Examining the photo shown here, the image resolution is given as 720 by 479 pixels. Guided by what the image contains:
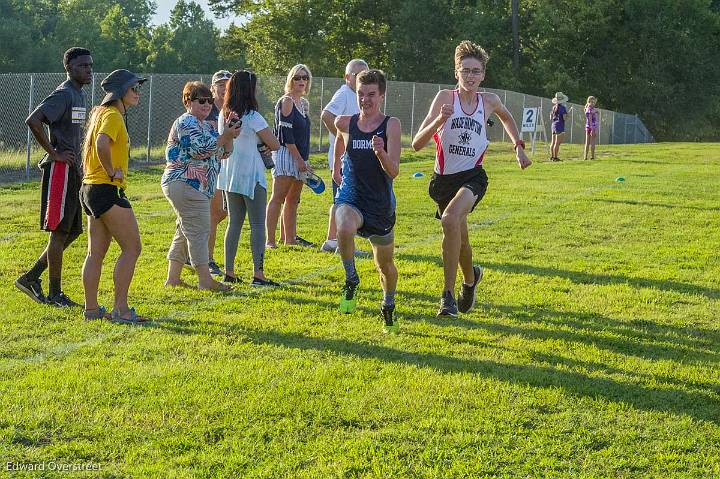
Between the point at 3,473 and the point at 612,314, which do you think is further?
the point at 612,314

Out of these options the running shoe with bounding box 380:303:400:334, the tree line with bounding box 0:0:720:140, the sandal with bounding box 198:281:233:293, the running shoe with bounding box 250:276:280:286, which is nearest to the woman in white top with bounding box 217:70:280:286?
the running shoe with bounding box 250:276:280:286

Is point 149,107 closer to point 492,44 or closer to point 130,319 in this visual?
point 130,319

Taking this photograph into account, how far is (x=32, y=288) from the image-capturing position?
7801 mm

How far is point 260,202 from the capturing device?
8.71 meters

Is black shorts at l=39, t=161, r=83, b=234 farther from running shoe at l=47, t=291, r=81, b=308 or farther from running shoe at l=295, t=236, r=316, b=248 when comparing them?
running shoe at l=295, t=236, r=316, b=248

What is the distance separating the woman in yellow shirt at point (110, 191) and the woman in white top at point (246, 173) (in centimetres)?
131

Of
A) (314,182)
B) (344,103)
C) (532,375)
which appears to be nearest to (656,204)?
(344,103)

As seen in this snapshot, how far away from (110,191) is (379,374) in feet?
8.19

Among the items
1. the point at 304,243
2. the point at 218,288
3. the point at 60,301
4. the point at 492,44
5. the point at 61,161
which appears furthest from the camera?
the point at 492,44

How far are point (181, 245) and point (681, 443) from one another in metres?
4.91

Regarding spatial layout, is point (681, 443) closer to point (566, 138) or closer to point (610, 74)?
point (566, 138)

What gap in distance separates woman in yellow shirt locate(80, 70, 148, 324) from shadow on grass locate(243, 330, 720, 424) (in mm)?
1048

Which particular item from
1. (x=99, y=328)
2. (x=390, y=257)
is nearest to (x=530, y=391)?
(x=390, y=257)

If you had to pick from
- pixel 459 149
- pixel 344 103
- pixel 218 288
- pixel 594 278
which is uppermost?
pixel 344 103
